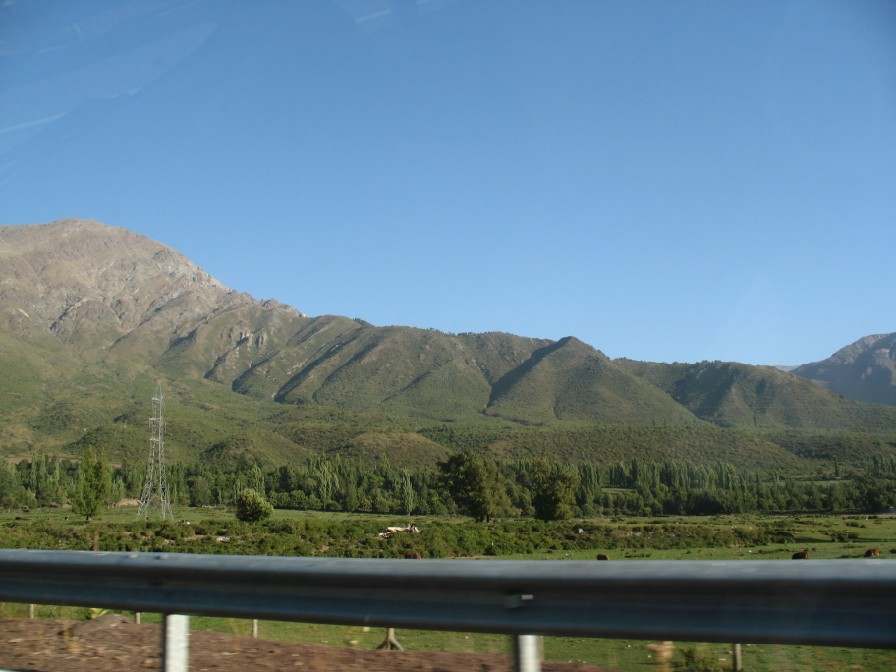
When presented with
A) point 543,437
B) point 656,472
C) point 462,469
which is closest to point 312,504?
point 462,469

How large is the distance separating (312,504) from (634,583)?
68.5m

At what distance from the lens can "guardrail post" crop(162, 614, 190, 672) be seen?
185 inches

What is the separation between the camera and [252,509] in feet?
164

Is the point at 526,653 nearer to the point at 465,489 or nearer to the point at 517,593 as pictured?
the point at 517,593

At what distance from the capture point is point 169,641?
15.5ft

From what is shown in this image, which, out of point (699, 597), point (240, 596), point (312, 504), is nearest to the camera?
point (699, 597)

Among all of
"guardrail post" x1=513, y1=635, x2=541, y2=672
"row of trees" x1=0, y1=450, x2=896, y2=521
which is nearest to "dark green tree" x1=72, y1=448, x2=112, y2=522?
"row of trees" x1=0, y1=450, x2=896, y2=521

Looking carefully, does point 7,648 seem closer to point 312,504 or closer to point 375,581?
point 375,581

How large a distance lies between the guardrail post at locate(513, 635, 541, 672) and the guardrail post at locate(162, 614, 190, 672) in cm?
219

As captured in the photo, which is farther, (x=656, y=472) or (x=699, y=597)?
(x=656, y=472)

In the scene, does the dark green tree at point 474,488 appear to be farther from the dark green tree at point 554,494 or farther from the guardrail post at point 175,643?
the guardrail post at point 175,643

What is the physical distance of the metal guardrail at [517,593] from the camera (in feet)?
11.0

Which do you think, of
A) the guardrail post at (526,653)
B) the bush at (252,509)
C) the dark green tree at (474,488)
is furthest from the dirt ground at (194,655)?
the dark green tree at (474,488)

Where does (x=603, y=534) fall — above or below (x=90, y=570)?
below
